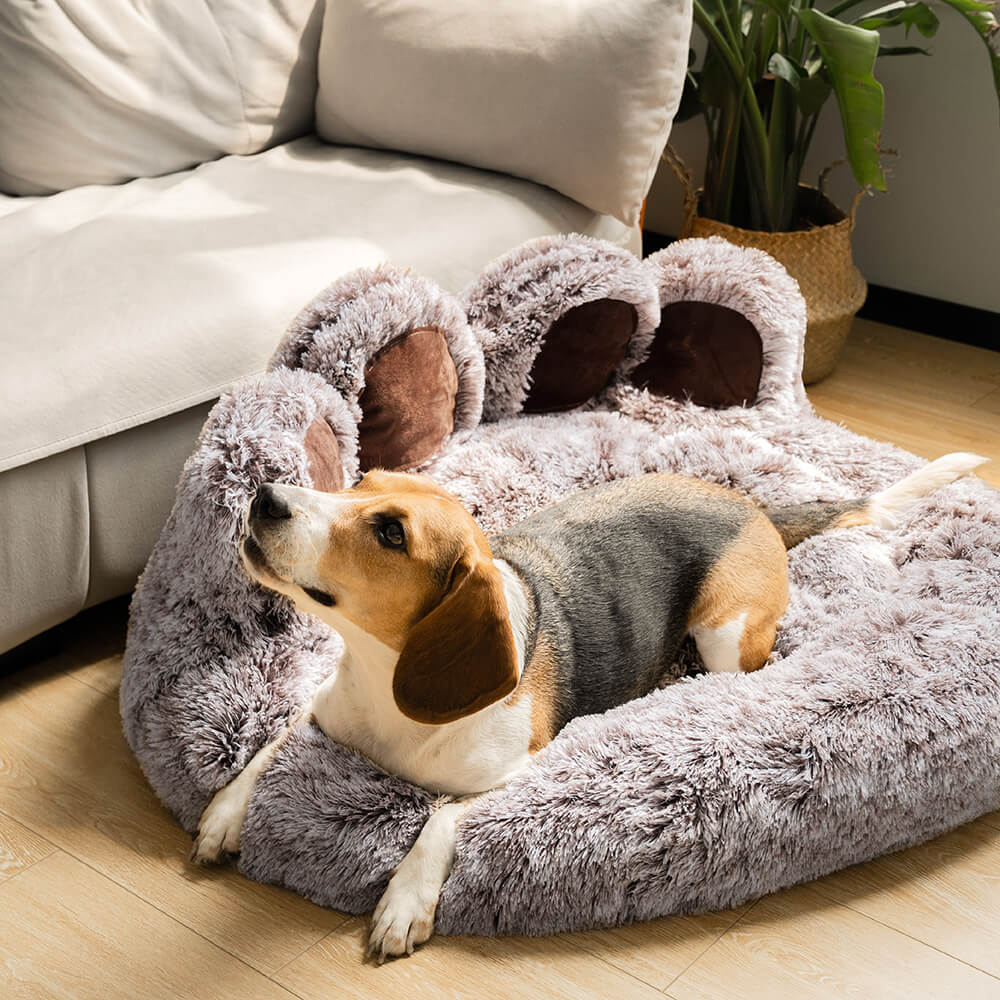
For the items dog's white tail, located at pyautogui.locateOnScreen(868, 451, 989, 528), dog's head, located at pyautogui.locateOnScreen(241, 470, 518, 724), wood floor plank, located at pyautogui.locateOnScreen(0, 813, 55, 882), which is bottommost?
wood floor plank, located at pyautogui.locateOnScreen(0, 813, 55, 882)

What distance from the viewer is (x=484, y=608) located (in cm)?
129

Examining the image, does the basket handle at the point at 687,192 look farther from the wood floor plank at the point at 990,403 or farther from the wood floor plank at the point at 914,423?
the wood floor plank at the point at 990,403

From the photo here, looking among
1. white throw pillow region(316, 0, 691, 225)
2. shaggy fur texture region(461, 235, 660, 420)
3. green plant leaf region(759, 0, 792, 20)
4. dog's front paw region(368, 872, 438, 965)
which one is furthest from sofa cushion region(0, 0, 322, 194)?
dog's front paw region(368, 872, 438, 965)

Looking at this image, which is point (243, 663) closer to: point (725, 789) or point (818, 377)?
point (725, 789)

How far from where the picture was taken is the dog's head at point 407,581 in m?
1.29

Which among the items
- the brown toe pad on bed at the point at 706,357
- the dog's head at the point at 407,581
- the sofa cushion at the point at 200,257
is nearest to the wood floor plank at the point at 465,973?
the dog's head at the point at 407,581

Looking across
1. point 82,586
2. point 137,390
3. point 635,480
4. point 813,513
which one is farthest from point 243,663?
point 813,513

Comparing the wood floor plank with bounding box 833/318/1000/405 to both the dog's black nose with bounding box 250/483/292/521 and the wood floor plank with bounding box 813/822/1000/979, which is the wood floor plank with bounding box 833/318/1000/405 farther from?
the dog's black nose with bounding box 250/483/292/521

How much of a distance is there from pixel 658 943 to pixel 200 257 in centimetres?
127

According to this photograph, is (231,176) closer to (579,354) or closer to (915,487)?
(579,354)

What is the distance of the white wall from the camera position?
299cm

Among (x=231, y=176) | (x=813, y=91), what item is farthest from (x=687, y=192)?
(x=231, y=176)

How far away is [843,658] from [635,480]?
393 millimetres

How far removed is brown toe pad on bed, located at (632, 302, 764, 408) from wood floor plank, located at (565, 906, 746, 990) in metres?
1.13
